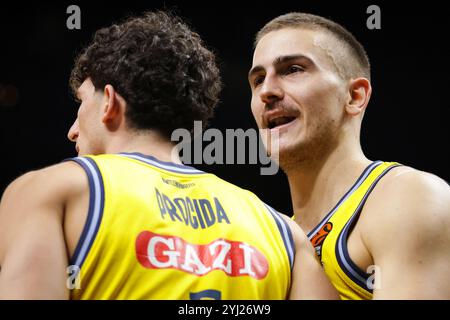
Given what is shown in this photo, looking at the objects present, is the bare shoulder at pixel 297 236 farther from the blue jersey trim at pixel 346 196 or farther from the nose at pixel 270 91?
the nose at pixel 270 91

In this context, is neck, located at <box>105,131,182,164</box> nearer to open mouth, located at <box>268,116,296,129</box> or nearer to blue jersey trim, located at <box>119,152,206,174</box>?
blue jersey trim, located at <box>119,152,206,174</box>

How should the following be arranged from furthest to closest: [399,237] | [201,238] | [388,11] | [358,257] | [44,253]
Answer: [388,11]
[358,257]
[399,237]
[201,238]
[44,253]

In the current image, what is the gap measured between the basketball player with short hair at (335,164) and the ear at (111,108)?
0.91 m

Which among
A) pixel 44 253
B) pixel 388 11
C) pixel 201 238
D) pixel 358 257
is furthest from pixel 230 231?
pixel 388 11

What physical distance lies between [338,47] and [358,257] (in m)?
1.01

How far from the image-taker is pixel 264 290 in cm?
161

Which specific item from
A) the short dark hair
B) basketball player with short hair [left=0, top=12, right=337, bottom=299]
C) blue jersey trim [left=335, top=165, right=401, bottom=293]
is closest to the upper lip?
the short dark hair

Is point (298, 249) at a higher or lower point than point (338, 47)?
lower

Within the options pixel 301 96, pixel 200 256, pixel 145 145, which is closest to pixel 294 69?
pixel 301 96

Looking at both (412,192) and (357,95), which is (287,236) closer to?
(412,192)

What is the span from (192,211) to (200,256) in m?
0.13

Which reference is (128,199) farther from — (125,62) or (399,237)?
(399,237)

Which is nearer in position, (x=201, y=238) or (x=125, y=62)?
(x=201, y=238)

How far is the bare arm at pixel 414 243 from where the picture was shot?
1.80 m
